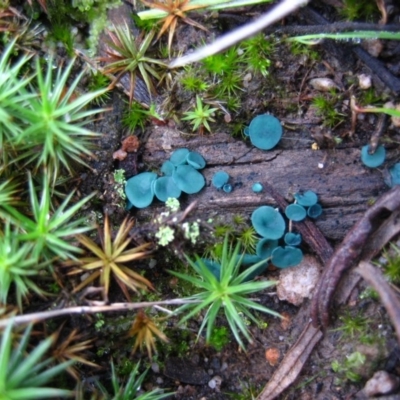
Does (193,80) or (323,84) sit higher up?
(193,80)

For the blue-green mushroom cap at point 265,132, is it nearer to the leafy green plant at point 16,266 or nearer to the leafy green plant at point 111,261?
the leafy green plant at point 111,261

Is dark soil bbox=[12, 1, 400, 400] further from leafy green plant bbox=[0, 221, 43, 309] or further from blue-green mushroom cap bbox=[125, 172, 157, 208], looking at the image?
leafy green plant bbox=[0, 221, 43, 309]

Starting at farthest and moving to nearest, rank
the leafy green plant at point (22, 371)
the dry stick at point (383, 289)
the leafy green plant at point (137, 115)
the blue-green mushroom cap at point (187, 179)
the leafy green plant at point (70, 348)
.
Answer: the leafy green plant at point (137, 115) < the blue-green mushroom cap at point (187, 179) < the leafy green plant at point (70, 348) < the dry stick at point (383, 289) < the leafy green plant at point (22, 371)

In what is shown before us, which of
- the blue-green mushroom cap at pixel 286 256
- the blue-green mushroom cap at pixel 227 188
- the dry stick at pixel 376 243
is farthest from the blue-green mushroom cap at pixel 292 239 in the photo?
the blue-green mushroom cap at pixel 227 188

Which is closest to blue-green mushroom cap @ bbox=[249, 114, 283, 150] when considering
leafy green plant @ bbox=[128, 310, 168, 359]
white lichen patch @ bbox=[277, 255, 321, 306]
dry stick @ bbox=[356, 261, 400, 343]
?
white lichen patch @ bbox=[277, 255, 321, 306]

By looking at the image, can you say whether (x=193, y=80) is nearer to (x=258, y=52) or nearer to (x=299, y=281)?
(x=258, y=52)

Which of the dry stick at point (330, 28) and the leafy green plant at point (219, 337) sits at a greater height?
the dry stick at point (330, 28)

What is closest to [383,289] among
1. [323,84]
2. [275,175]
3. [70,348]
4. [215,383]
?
[275,175]
